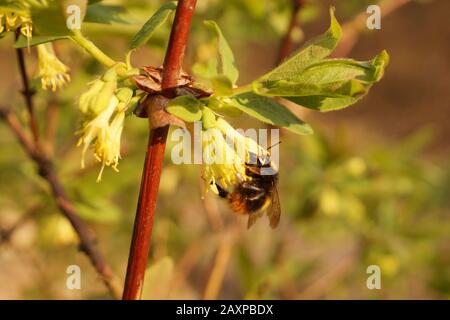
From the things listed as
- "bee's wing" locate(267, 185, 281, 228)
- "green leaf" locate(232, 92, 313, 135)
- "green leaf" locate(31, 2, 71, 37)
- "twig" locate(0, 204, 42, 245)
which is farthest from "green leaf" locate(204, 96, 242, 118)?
"twig" locate(0, 204, 42, 245)

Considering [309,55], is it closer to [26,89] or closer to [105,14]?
[105,14]

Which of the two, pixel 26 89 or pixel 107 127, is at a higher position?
pixel 26 89

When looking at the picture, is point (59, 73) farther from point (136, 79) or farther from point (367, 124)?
point (367, 124)

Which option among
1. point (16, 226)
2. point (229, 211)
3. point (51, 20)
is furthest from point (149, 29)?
point (229, 211)

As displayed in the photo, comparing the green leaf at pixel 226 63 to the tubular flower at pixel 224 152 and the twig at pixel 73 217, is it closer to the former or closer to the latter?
the tubular flower at pixel 224 152

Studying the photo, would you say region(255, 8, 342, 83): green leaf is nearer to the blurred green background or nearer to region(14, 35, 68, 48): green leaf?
region(14, 35, 68, 48): green leaf
